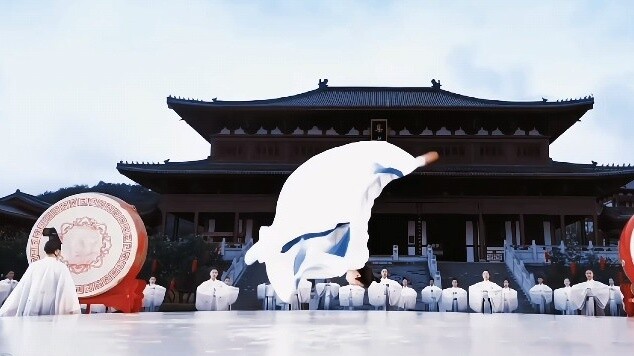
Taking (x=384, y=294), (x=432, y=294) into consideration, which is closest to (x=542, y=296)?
(x=432, y=294)

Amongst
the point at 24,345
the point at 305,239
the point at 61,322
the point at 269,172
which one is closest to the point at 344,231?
the point at 305,239

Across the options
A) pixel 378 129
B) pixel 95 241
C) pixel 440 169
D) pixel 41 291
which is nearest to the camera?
pixel 41 291

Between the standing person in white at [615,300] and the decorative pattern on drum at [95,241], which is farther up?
the decorative pattern on drum at [95,241]

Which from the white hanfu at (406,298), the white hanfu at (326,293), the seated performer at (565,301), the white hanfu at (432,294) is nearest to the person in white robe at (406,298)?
the white hanfu at (406,298)

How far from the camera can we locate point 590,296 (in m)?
11.6

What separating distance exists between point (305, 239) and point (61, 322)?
2619 millimetres

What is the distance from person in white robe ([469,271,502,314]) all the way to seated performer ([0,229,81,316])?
9128 millimetres

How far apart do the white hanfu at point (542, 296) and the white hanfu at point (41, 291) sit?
11548 millimetres

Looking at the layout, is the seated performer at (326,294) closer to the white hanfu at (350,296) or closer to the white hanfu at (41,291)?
the white hanfu at (350,296)

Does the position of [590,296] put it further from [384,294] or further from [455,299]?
[384,294]

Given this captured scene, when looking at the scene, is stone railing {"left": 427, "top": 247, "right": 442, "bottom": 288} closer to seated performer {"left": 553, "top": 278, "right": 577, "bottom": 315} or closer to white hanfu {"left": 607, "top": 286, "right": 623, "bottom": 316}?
seated performer {"left": 553, "top": 278, "right": 577, "bottom": 315}

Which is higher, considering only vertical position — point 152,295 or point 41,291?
point 41,291

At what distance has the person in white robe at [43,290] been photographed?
245 inches

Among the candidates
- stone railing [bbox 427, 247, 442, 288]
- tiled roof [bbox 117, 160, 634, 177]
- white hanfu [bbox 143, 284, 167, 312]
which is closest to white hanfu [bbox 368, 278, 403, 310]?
stone railing [bbox 427, 247, 442, 288]
